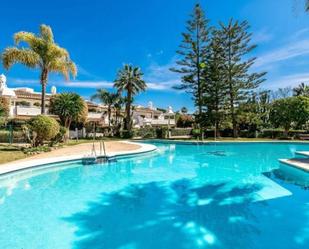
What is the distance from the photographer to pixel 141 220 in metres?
5.16

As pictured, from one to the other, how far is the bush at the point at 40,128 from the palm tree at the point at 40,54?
1.41m

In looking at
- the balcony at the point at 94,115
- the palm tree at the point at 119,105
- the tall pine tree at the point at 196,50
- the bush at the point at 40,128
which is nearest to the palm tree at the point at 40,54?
the bush at the point at 40,128

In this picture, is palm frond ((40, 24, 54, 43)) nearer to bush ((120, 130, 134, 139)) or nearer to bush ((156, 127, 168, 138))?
bush ((120, 130, 134, 139))

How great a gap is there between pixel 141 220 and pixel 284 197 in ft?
13.9

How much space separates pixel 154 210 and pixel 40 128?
1201 cm

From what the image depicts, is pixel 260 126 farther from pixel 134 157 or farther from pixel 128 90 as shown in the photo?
pixel 134 157

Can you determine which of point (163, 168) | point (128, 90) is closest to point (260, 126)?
point (128, 90)

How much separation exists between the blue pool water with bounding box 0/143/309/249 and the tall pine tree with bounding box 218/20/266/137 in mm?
20635

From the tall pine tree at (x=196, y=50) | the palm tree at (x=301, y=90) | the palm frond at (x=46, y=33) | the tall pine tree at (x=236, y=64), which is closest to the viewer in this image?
the palm frond at (x=46, y=33)

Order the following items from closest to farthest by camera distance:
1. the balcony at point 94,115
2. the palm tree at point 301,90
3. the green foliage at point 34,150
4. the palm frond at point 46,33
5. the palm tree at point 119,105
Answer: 1. the green foliage at point 34,150
2. the palm frond at point 46,33
3. the balcony at point 94,115
4. the palm tree at point 119,105
5. the palm tree at point 301,90

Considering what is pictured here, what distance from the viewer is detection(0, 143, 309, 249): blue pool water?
167 inches

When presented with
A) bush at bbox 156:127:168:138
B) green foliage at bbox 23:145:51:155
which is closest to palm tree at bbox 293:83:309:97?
bush at bbox 156:127:168:138

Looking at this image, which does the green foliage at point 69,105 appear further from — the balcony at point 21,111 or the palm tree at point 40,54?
the palm tree at point 40,54

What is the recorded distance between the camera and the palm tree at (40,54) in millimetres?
16016
